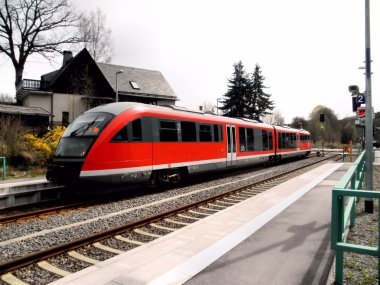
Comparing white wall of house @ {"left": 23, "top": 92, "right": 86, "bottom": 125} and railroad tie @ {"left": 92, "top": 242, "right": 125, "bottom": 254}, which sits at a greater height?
white wall of house @ {"left": 23, "top": 92, "right": 86, "bottom": 125}

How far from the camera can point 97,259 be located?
5.08m

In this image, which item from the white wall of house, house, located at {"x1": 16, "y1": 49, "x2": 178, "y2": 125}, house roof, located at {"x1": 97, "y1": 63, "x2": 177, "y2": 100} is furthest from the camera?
house roof, located at {"x1": 97, "y1": 63, "x2": 177, "y2": 100}

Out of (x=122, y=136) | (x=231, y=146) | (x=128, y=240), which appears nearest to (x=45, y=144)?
(x=122, y=136)

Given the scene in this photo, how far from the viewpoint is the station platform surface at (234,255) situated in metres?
3.98

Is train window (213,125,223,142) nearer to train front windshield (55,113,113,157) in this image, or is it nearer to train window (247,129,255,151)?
train window (247,129,255,151)

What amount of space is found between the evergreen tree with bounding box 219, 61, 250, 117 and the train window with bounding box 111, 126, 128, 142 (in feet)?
149

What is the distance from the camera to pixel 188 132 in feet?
41.4

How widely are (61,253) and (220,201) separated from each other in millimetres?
5399

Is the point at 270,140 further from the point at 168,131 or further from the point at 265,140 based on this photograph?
the point at 168,131

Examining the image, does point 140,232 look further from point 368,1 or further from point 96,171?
point 368,1

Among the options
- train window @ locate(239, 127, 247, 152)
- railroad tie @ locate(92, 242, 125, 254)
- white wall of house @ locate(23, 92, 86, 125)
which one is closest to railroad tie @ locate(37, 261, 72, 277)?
railroad tie @ locate(92, 242, 125, 254)

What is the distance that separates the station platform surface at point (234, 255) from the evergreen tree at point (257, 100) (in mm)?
48574

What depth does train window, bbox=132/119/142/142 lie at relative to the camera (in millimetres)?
9867

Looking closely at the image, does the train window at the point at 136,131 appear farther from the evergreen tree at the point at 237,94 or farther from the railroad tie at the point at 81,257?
the evergreen tree at the point at 237,94
